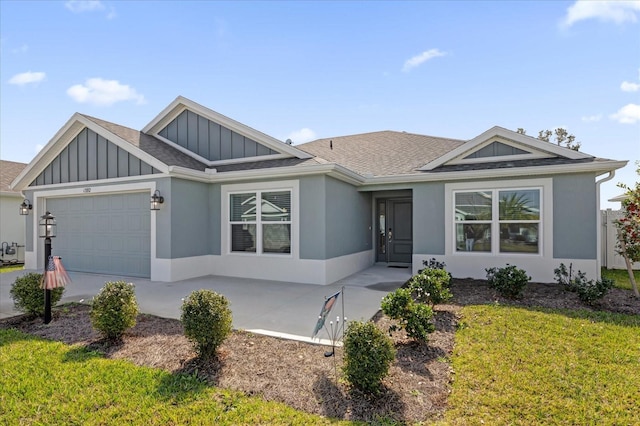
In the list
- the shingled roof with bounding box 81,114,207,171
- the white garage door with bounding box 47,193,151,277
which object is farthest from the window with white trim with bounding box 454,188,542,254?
the white garage door with bounding box 47,193,151,277

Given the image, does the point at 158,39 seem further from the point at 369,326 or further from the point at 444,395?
the point at 444,395

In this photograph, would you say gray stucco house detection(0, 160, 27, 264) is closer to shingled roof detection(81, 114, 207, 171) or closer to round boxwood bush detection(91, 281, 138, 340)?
shingled roof detection(81, 114, 207, 171)

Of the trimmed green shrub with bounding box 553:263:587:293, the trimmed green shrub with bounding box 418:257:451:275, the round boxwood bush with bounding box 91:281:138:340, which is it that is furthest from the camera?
the trimmed green shrub with bounding box 418:257:451:275

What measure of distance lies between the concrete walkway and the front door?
164 cm

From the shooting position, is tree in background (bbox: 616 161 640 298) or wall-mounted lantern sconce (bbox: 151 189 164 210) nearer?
tree in background (bbox: 616 161 640 298)

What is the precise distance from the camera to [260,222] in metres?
9.77

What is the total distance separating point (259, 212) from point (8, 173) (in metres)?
15.9

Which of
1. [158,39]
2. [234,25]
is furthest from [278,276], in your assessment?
[158,39]

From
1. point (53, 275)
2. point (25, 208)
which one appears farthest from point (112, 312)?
point (25, 208)

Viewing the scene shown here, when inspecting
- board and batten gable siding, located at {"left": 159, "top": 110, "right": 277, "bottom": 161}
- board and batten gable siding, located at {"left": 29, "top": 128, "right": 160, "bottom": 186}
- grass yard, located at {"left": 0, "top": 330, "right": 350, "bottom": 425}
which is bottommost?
grass yard, located at {"left": 0, "top": 330, "right": 350, "bottom": 425}

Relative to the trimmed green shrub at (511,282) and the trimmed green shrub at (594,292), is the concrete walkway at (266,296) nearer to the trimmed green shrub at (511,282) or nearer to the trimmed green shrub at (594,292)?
the trimmed green shrub at (511,282)

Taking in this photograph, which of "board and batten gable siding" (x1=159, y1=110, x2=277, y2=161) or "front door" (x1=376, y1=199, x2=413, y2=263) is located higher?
"board and batten gable siding" (x1=159, y1=110, x2=277, y2=161)

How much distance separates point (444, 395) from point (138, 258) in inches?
371

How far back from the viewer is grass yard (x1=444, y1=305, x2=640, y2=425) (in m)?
3.16
